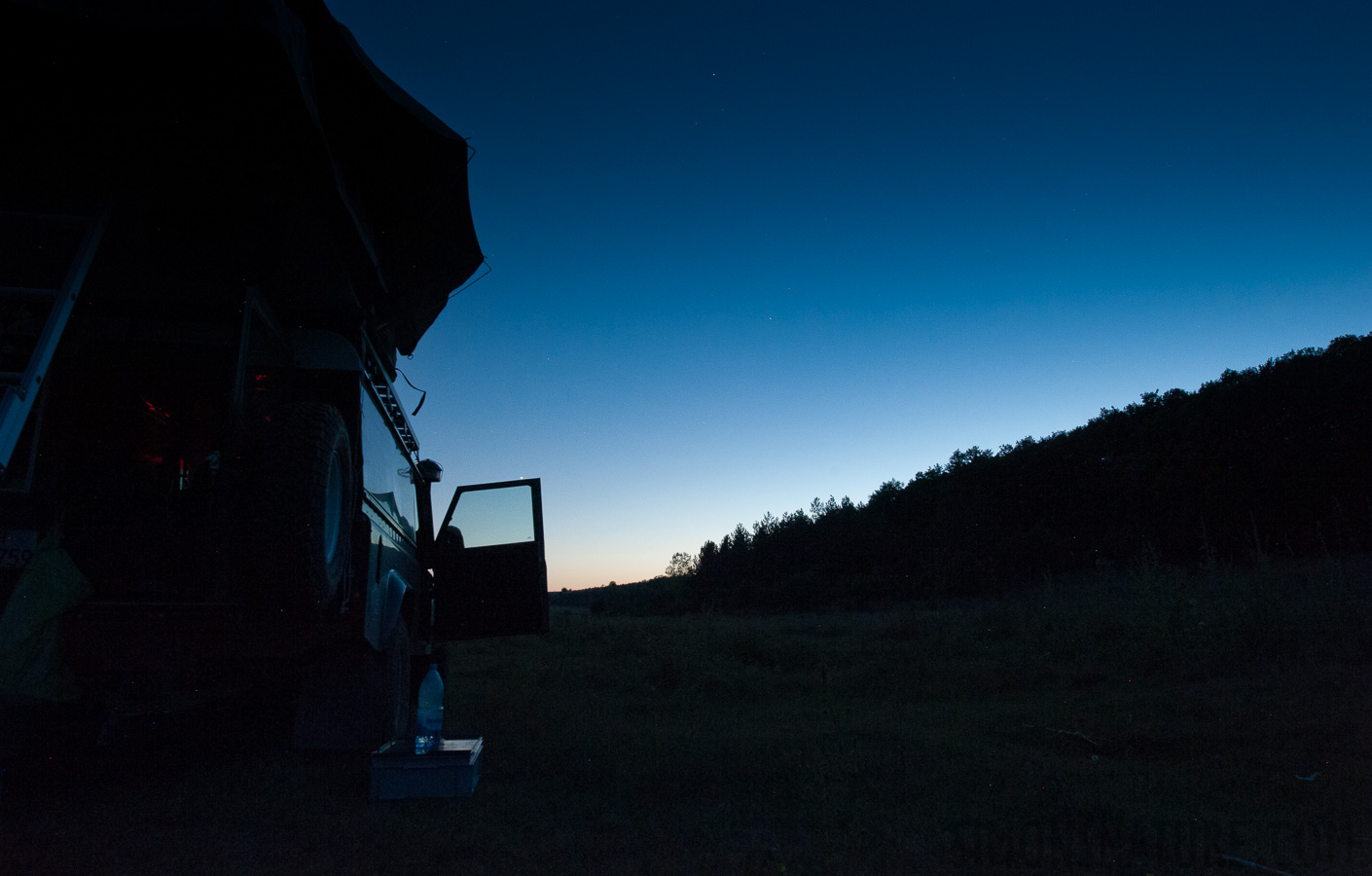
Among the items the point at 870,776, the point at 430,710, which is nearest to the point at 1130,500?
the point at 870,776

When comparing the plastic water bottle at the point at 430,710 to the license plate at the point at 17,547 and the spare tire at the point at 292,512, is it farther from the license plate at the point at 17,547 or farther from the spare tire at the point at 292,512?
the license plate at the point at 17,547

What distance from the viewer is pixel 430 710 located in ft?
15.3

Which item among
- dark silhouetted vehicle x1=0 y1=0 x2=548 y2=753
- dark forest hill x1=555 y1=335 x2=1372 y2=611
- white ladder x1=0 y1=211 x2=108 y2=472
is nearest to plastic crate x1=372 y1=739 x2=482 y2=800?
dark silhouetted vehicle x1=0 y1=0 x2=548 y2=753

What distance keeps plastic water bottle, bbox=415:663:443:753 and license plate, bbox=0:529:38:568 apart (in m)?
1.99

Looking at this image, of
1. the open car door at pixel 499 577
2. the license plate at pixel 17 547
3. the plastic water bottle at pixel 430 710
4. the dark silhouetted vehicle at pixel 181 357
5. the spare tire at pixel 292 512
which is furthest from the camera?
the open car door at pixel 499 577

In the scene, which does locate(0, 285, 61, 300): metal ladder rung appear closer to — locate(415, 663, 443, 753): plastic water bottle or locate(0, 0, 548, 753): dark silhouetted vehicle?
locate(0, 0, 548, 753): dark silhouetted vehicle

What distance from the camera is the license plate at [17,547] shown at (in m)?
3.15

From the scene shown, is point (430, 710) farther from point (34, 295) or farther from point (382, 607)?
point (34, 295)

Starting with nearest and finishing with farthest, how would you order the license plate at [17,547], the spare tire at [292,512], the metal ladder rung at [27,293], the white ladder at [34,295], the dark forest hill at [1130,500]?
the white ladder at [34,295], the metal ladder rung at [27,293], the license plate at [17,547], the spare tire at [292,512], the dark forest hill at [1130,500]

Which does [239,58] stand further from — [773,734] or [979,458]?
[979,458]

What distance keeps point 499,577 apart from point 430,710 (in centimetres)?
165

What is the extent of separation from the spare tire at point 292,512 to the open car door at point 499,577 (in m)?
2.71

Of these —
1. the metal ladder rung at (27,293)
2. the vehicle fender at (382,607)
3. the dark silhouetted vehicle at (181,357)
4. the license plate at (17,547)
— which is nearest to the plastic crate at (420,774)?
the dark silhouetted vehicle at (181,357)

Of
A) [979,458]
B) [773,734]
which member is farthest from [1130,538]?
[773,734]
